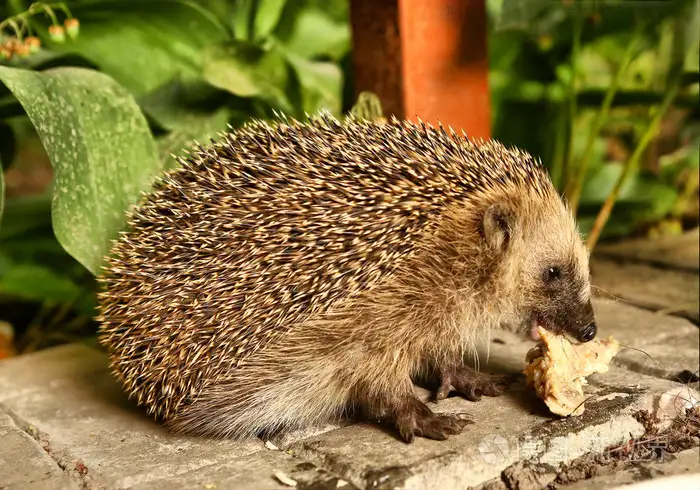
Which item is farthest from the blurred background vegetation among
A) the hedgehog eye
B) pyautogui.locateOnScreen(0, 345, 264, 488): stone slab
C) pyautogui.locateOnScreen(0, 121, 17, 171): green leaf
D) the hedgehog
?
the hedgehog eye

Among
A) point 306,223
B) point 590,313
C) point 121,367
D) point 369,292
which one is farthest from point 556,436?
point 121,367

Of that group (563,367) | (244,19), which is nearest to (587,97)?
(244,19)

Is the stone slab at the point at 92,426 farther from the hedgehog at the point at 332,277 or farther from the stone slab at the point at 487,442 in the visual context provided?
the stone slab at the point at 487,442

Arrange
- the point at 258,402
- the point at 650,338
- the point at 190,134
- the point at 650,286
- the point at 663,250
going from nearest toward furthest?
the point at 258,402 < the point at 650,338 < the point at 190,134 < the point at 650,286 < the point at 663,250

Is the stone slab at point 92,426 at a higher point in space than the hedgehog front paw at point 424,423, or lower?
lower

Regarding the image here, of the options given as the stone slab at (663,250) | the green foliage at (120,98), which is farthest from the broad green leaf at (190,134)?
the stone slab at (663,250)

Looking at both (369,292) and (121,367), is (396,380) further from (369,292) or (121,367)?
(121,367)

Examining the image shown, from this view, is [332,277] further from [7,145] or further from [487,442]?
[7,145]
